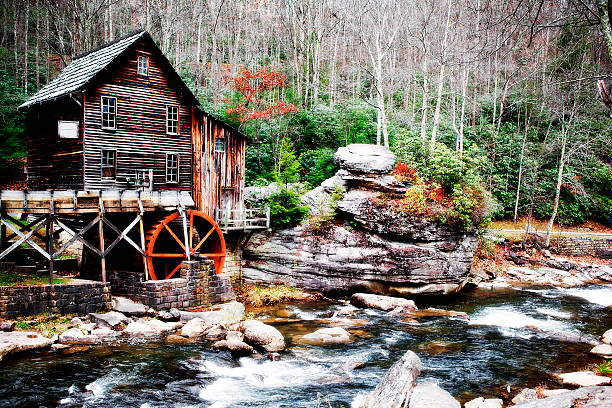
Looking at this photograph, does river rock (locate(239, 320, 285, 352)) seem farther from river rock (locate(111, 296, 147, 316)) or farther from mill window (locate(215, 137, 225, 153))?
mill window (locate(215, 137, 225, 153))

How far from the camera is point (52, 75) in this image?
122ft

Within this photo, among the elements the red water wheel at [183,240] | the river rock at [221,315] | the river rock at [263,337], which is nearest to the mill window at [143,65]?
the red water wheel at [183,240]

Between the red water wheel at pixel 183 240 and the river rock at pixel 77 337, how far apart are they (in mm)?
4755

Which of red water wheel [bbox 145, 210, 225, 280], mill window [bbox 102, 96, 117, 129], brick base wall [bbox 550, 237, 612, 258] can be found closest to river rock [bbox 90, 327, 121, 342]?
red water wheel [bbox 145, 210, 225, 280]

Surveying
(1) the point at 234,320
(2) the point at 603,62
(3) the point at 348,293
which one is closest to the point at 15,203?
(1) the point at 234,320

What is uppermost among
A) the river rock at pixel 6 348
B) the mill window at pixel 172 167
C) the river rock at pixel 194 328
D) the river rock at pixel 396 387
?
the mill window at pixel 172 167

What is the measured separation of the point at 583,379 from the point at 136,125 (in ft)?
60.0

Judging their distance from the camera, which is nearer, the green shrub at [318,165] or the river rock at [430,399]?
the river rock at [430,399]

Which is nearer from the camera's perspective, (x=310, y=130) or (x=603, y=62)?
(x=603, y=62)

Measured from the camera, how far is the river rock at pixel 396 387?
309 inches

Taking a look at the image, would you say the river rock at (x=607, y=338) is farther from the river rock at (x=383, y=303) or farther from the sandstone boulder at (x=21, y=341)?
the sandstone boulder at (x=21, y=341)

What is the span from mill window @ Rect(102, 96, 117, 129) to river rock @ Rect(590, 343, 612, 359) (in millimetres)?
19089

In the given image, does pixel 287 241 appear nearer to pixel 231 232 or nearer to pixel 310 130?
pixel 231 232

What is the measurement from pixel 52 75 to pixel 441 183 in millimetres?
34742
